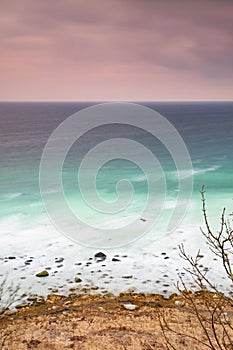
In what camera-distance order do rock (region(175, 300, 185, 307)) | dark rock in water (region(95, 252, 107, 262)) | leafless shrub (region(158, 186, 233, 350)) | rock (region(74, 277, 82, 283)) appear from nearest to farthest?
leafless shrub (region(158, 186, 233, 350)) < rock (region(175, 300, 185, 307)) < rock (region(74, 277, 82, 283)) < dark rock in water (region(95, 252, 107, 262))

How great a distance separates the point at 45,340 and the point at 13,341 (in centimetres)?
77

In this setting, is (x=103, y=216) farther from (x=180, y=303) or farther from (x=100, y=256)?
(x=180, y=303)

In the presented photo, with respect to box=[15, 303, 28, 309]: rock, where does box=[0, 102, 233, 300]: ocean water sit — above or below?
above

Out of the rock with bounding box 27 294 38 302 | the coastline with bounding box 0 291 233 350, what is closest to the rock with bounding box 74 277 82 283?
the coastline with bounding box 0 291 233 350

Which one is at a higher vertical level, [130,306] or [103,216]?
[103,216]

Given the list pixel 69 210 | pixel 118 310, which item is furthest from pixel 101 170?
pixel 118 310

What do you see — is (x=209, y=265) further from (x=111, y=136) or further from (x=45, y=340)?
(x=111, y=136)

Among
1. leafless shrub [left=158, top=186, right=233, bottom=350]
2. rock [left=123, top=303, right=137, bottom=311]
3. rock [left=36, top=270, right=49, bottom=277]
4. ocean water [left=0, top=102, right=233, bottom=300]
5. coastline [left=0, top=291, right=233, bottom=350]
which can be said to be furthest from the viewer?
ocean water [left=0, top=102, right=233, bottom=300]

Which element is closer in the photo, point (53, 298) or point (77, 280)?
point (53, 298)

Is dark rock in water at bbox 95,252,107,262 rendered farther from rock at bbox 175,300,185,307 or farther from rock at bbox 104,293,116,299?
rock at bbox 175,300,185,307

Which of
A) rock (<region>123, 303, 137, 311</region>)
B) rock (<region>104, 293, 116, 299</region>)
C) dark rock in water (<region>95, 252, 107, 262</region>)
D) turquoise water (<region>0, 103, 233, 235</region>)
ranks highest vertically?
turquoise water (<region>0, 103, 233, 235</region>)

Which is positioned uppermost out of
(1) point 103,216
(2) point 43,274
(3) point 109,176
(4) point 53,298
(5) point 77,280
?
(3) point 109,176

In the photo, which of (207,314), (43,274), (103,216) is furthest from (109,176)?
(207,314)

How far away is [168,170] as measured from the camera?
35.4 m
